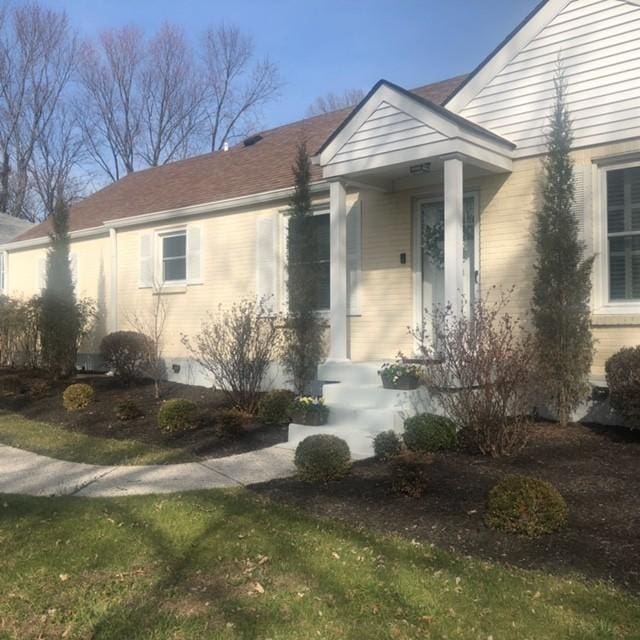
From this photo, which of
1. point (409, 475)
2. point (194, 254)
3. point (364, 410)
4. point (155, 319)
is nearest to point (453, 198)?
point (364, 410)

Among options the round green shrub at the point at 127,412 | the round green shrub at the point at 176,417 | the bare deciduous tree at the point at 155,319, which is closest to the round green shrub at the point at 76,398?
the round green shrub at the point at 127,412

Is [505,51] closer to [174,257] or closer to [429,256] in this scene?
[429,256]

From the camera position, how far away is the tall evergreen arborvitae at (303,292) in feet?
33.0

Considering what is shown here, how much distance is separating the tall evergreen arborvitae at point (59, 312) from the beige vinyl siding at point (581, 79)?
944 centimetres

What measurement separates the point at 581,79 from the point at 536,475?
526cm

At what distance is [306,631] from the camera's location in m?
3.36

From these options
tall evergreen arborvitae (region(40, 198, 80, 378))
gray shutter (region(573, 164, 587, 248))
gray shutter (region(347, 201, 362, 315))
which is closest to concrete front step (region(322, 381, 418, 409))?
gray shutter (region(347, 201, 362, 315))

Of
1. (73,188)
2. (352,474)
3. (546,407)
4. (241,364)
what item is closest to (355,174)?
(241,364)

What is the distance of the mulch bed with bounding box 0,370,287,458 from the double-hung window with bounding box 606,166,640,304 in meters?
4.57

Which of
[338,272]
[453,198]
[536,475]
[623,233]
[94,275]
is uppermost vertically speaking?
[453,198]

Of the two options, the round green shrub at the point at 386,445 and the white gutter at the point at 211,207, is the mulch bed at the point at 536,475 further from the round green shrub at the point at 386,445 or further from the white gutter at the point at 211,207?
the white gutter at the point at 211,207

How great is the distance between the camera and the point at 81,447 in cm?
808

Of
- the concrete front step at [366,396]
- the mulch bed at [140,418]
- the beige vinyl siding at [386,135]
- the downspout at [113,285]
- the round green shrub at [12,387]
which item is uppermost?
the beige vinyl siding at [386,135]

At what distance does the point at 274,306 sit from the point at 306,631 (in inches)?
351
